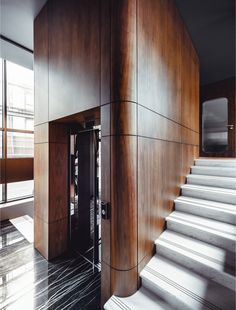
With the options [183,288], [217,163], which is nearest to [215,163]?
[217,163]

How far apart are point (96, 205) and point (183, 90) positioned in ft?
9.29

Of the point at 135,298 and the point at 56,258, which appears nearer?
the point at 135,298

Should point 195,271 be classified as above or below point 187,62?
below

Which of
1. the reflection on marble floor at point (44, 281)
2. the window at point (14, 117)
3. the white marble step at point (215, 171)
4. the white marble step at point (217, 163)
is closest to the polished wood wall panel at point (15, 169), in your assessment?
the window at point (14, 117)

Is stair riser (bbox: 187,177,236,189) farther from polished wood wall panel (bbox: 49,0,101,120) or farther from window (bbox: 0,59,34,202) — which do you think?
window (bbox: 0,59,34,202)

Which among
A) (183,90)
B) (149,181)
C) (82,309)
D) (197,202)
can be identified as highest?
(183,90)

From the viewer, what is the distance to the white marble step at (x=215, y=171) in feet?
10.7

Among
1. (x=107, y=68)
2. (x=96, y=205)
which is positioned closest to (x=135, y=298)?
(x=96, y=205)

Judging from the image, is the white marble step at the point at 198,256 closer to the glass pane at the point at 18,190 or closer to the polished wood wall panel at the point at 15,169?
the polished wood wall panel at the point at 15,169

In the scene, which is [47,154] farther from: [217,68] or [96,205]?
[217,68]

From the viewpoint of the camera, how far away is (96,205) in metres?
2.74

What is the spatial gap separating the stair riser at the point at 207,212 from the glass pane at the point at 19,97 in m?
5.06

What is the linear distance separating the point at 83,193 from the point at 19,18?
3735 millimetres

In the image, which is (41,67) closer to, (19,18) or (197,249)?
(19,18)
